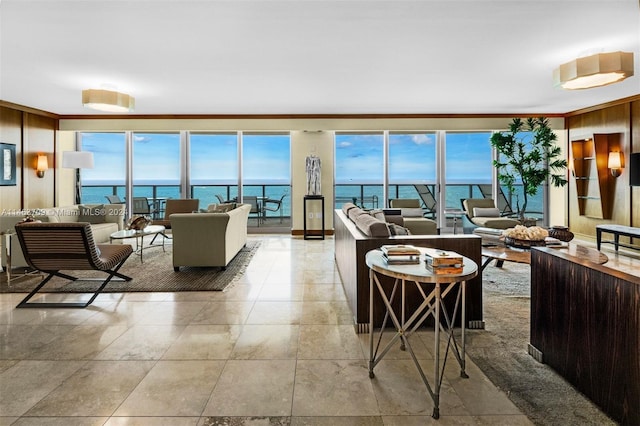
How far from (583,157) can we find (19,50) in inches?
344

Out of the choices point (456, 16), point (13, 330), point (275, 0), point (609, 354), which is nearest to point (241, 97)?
point (275, 0)

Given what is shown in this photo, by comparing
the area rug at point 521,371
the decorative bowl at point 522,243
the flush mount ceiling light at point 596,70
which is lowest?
the area rug at point 521,371

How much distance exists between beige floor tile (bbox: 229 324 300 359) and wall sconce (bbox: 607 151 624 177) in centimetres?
632

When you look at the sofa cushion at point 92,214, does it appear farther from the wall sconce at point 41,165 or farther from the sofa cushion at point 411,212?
the sofa cushion at point 411,212

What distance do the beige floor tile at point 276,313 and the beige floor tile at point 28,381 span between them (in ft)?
4.10

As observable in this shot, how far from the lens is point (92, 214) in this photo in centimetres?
619

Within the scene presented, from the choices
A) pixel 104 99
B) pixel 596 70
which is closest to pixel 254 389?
pixel 596 70

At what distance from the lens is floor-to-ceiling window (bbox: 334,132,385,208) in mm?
8484

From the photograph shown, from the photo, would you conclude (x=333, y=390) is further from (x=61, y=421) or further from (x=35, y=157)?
(x=35, y=157)

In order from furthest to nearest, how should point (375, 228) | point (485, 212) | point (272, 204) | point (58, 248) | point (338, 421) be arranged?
point (272, 204) < point (485, 212) < point (58, 248) < point (375, 228) < point (338, 421)

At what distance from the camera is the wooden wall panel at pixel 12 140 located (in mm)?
6090

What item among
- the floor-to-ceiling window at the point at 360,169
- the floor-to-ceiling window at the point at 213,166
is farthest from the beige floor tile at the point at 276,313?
the floor-to-ceiling window at the point at 213,166

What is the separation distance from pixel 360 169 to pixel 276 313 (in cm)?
599

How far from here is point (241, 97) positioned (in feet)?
19.2
